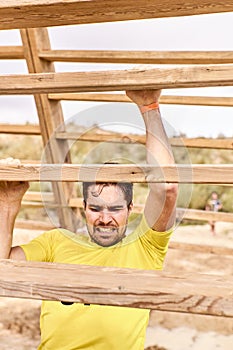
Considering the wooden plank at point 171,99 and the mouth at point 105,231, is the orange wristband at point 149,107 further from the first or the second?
the wooden plank at point 171,99

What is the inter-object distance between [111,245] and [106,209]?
0.31 ft

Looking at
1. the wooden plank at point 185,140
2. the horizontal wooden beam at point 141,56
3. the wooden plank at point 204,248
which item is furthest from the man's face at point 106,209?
the wooden plank at point 204,248

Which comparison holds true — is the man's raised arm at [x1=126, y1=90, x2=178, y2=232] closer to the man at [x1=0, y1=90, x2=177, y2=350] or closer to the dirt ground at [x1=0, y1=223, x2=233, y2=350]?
the man at [x1=0, y1=90, x2=177, y2=350]

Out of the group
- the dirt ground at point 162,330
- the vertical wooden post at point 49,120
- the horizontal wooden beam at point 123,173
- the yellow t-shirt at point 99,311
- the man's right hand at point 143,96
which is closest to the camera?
the horizontal wooden beam at point 123,173

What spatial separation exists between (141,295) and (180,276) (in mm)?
68

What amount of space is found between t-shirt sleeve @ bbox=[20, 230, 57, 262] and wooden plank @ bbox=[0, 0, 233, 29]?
519 millimetres

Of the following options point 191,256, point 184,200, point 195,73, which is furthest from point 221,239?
point 195,73

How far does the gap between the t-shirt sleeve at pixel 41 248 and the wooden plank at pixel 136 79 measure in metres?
0.41

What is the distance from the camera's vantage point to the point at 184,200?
4.42 ft

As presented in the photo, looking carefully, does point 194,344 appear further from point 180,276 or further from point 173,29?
point 180,276

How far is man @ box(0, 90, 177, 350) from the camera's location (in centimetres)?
115

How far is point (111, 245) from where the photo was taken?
123 centimetres

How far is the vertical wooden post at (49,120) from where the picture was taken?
237 cm

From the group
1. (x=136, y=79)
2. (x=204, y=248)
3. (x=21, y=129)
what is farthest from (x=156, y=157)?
(x=204, y=248)
